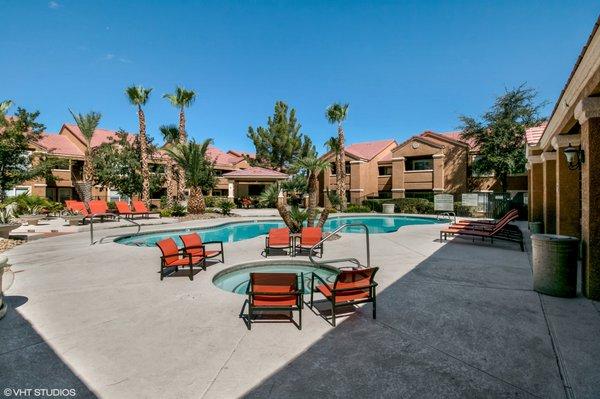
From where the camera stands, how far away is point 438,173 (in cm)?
3238

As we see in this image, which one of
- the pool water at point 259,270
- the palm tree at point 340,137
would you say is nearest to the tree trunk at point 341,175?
the palm tree at point 340,137

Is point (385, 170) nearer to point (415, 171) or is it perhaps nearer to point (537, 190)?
point (415, 171)

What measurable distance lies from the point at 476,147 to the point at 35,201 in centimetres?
3895

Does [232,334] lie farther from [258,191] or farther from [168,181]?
[258,191]

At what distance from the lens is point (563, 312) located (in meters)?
5.15

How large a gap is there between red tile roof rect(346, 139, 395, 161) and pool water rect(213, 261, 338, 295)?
29.7 metres

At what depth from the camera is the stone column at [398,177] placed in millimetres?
34375

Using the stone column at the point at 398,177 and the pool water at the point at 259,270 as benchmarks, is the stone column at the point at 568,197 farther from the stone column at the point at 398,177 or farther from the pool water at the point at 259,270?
the stone column at the point at 398,177

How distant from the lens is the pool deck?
132 inches

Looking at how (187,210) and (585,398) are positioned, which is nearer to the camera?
(585,398)

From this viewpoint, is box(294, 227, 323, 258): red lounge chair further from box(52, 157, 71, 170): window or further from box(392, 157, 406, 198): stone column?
box(52, 157, 71, 170): window

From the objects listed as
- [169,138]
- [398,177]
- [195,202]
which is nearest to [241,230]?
[195,202]

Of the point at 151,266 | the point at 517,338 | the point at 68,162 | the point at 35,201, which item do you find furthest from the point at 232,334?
the point at 68,162

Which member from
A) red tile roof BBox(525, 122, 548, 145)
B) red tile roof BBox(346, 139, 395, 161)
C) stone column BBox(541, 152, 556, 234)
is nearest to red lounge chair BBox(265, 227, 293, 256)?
stone column BBox(541, 152, 556, 234)
